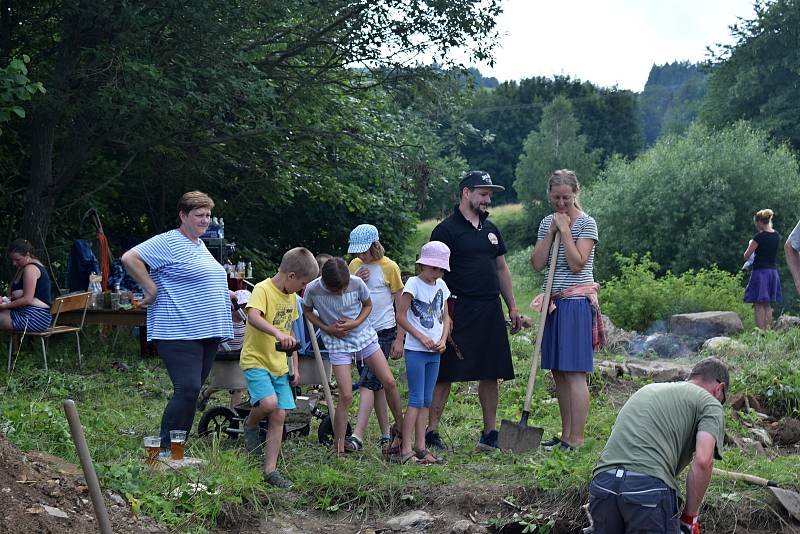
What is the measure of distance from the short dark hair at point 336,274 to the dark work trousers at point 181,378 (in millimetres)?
946

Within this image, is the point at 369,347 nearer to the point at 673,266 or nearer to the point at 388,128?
the point at 388,128

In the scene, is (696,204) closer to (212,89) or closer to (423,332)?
(212,89)

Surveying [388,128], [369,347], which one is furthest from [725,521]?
[388,128]

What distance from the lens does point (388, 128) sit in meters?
16.0

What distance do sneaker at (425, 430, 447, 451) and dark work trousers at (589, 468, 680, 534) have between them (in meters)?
3.03

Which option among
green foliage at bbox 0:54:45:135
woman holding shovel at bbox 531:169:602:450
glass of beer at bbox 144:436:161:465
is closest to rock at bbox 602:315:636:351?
woman holding shovel at bbox 531:169:602:450

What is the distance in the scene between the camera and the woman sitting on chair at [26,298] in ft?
35.4

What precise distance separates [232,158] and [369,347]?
8.90 m

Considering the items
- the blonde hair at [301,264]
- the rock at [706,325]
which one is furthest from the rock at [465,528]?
the rock at [706,325]

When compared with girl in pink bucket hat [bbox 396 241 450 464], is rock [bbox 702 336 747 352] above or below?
below

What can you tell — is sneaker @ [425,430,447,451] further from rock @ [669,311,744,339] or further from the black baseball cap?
rock @ [669,311,744,339]

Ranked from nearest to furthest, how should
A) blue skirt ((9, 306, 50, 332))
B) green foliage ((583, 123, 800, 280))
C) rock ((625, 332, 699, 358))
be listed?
blue skirt ((9, 306, 50, 332))
rock ((625, 332, 699, 358))
green foliage ((583, 123, 800, 280))

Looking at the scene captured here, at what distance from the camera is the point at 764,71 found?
42.2 metres

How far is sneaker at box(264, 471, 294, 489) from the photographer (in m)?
6.32
